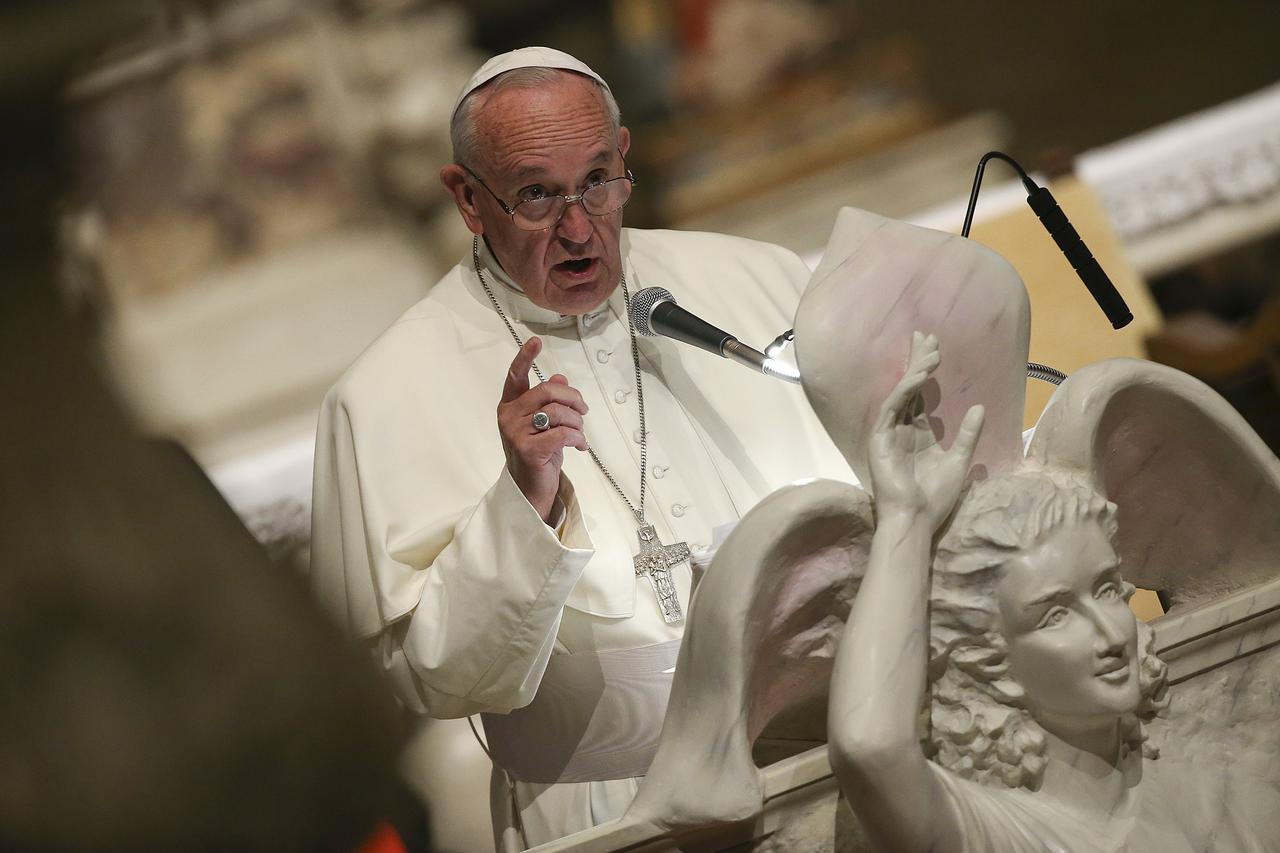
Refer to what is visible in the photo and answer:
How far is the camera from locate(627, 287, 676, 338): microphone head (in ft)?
7.93

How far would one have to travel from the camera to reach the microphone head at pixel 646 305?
2.42 metres

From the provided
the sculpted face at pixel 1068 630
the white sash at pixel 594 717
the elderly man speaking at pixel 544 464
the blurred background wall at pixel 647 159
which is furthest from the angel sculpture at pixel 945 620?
the blurred background wall at pixel 647 159

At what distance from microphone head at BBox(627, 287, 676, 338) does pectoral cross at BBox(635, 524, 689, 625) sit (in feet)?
1.29

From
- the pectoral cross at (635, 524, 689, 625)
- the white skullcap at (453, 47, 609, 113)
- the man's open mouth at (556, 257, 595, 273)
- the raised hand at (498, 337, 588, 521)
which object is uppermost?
the white skullcap at (453, 47, 609, 113)

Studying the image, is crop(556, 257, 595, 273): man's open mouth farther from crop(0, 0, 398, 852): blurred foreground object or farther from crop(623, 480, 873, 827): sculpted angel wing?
crop(0, 0, 398, 852): blurred foreground object

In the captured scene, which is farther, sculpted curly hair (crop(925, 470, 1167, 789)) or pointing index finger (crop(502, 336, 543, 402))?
pointing index finger (crop(502, 336, 543, 402))

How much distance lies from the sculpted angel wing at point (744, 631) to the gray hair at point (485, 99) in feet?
3.90

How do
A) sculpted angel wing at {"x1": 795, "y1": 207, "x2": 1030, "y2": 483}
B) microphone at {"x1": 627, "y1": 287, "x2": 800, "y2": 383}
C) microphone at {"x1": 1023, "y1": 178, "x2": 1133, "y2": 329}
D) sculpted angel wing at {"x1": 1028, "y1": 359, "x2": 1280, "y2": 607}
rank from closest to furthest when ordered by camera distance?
sculpted angel wing at {"x1": 795, "y1": 207, "x2": 1030, "y2": 483} → sculpted angel wing at {"x1": 1028, "y1": 359, "x2": 1280, "y2": 607} → microphone at {"x1": 627, "y1": 287, "x2": 800, "y2": 383} → microphone at {"x1": 1023, "y1": 178, "x2": 1133, "y2": 329}

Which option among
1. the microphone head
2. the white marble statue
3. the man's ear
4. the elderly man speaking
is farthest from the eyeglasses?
the white marble statue

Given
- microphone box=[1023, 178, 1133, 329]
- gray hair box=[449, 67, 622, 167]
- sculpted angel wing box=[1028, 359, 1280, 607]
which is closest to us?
sculpted angel wing box=[1028, 359, 1280, 607]

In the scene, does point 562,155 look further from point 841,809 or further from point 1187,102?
point 1187,102

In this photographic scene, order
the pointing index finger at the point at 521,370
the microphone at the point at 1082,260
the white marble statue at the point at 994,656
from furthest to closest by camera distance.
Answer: the microphone at the point at 1082,260 < the pointing index finger at the point at 521,370 < the white marble statue at the point at 994,656

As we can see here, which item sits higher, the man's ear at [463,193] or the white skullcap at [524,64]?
the white skullcap at [524,64]

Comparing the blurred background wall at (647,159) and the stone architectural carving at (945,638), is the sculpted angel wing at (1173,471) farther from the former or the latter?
the blurred background wall at (647,159)
